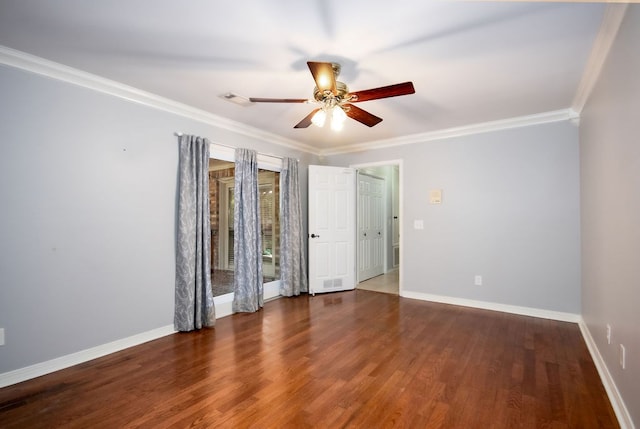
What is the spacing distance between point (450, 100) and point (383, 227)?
3584 millimetres

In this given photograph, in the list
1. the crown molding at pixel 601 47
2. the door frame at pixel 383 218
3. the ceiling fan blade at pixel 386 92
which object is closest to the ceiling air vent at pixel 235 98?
the ceiling fan blade at pixel 386 92

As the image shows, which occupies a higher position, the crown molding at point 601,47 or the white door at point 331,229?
the crown molding at point 601,47

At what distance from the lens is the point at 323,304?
4418mm

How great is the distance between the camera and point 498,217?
13.3ft

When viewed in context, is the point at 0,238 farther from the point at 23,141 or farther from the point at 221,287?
the point at 221,287

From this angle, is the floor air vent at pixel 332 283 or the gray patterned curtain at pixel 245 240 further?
the floor air vent at pixel 332 283

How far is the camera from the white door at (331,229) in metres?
5.03

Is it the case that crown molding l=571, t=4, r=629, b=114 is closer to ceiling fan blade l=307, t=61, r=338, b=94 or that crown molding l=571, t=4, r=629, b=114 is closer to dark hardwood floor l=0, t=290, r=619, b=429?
ceiling fan blade l=307, t=61, r=338, b=94

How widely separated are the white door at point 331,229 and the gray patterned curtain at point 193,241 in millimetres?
1869

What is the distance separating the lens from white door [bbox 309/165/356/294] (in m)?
5.03

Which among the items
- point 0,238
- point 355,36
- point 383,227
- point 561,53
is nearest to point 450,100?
point 561,53

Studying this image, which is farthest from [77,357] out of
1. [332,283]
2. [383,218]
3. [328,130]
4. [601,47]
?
[383,218]

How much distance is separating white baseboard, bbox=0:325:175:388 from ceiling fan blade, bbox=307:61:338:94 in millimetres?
2960

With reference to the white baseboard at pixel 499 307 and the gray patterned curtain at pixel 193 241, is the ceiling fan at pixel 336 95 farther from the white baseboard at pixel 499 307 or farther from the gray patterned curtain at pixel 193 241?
the white baseboard at pixel 499 307
